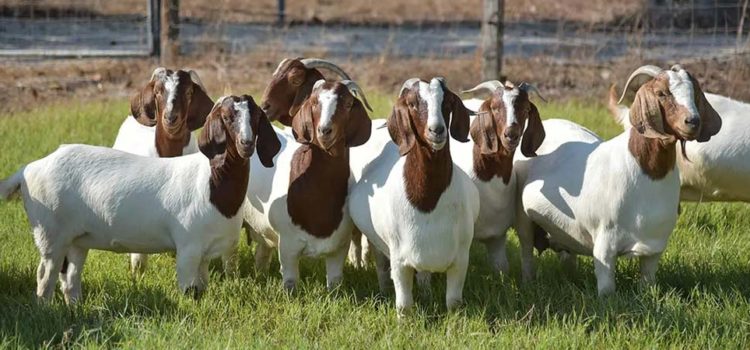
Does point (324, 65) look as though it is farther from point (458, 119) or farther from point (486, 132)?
point (458, 119)

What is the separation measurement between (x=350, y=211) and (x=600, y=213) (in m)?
1.36

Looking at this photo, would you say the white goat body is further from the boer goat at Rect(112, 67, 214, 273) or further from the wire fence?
the wire fence

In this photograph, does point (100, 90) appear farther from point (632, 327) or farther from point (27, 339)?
point (632, 327)

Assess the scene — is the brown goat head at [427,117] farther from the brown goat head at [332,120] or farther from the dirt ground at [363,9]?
the dirt ground at [363,9]

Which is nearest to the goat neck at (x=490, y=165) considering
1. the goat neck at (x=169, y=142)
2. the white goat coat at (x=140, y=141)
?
the goat neck at (x=169, y=142)

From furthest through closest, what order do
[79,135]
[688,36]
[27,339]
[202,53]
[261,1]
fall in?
[261,1] → [688,36] → [202,53] → [79,135] → [27,339]

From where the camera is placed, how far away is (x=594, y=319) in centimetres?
654

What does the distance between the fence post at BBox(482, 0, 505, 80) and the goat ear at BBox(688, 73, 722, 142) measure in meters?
6.28

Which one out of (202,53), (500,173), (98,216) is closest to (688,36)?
(202,53)

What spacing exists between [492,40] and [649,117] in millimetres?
6481

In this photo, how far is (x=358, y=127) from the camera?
6602mm

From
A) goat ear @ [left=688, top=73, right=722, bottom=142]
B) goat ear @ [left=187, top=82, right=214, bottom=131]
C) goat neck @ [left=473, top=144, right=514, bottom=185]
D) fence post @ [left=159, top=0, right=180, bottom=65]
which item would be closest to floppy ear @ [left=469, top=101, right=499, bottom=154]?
goat neck @ [left=473, top=144, right=514, bottom=185]

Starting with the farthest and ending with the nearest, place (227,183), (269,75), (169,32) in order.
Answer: (269,75) < (169,32) < (227,183)

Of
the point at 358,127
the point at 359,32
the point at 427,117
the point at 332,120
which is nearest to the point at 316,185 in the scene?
the point at 358,127
